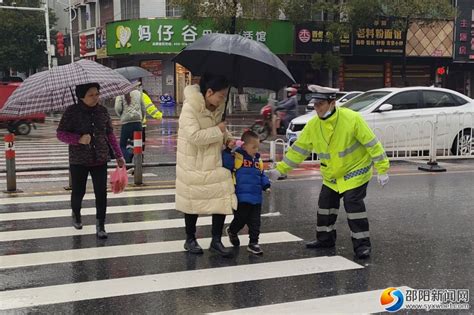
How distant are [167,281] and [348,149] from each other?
207 centimetres

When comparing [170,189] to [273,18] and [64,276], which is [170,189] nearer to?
[64,276]

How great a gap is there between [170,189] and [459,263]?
4.94 m

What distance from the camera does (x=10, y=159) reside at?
8.30m

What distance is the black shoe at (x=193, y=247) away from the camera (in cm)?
540

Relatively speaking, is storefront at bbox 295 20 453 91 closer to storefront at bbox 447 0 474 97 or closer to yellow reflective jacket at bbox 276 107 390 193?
storefront at bbox 447 0 474 97

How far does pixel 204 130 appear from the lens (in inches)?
190

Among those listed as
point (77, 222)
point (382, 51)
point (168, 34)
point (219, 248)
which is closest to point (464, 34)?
point (382, 51)

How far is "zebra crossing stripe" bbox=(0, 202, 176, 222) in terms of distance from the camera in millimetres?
6965

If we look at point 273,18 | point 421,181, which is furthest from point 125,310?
point 273,18

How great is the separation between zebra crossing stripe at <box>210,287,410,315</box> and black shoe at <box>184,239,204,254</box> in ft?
4.64

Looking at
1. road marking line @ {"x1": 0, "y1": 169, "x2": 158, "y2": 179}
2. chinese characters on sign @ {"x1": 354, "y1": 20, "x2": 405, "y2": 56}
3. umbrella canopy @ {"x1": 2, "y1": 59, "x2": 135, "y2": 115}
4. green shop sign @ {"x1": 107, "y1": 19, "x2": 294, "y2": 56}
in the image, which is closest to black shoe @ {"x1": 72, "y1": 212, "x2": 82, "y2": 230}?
umbrella canopy @ {"x1": 2, "y1": 59, "x2": 135, "y2": 115}

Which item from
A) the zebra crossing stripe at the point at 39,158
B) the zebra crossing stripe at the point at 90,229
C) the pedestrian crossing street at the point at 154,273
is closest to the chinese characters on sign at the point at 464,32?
the zebra crossing stripe at the point at 39,158

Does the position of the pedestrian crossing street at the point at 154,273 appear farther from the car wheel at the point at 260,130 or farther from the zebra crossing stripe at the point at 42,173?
the zebra crossing stripe at the point at 42,173

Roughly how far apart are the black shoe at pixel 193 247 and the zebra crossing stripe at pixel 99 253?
175 mm
